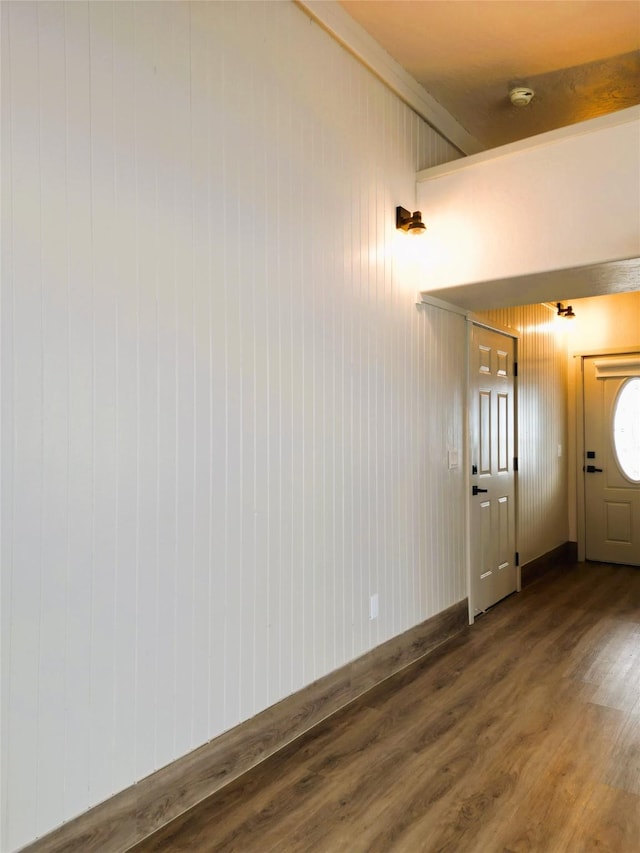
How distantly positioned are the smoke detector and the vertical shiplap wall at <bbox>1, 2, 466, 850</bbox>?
3.12 feet

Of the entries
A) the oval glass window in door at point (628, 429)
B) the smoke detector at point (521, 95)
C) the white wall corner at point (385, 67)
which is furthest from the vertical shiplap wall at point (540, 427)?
the smoke detector at point (521, 95)

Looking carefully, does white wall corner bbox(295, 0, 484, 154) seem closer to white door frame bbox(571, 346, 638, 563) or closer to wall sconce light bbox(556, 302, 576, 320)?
wall sconce light bbox(556, 302, 576, 320)

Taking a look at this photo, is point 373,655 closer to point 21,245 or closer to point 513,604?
point 513,604

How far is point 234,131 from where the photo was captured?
8.02 ft

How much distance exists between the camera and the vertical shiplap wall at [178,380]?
175 cm

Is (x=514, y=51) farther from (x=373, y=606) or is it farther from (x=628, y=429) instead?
(x=628, y=429)

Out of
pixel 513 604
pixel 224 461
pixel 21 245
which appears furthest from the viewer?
pixel 513 604

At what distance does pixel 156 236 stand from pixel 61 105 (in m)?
0.48

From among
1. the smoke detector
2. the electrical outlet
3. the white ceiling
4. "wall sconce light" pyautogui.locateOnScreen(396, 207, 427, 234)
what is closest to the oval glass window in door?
the white ceiling

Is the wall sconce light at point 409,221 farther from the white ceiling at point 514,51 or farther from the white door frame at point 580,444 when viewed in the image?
the white door frame at point 580,444

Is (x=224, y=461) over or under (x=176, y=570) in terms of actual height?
over

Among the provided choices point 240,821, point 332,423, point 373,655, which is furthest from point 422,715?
point 332,423

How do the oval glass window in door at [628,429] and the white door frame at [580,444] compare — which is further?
the white door frame at [580,444]

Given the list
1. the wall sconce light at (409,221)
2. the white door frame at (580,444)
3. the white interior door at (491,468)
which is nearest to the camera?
the wall sconce light at (409,221)
